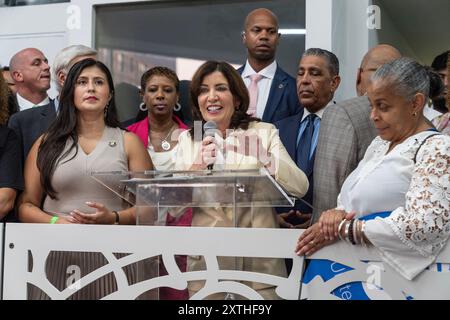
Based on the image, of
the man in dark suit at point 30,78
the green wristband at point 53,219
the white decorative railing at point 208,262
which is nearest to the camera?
the white decorative railing at point 208,262

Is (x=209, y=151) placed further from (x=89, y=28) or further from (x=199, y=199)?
(x=89, y=28)

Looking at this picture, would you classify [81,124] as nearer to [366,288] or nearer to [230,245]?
[230,245]

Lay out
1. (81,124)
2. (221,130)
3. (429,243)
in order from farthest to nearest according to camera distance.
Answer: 1. (81,124)
2. (221,130)
3. (429,243)

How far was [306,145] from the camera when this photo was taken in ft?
11.9

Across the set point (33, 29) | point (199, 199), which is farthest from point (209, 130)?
point (33, 29)

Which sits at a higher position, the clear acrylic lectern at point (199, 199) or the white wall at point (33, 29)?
the white wall at point (33, 29)

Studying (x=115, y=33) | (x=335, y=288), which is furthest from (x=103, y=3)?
(x=335, y=288)

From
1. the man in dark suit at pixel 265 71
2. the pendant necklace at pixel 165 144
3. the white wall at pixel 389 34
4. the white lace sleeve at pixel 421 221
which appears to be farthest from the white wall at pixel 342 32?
the white lace sleeve at pixel 421 221

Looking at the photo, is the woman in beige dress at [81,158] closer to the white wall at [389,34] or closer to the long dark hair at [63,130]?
the long dark hair at [63,130]

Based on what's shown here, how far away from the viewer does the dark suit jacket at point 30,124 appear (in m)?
3.66

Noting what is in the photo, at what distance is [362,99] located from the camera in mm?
3242

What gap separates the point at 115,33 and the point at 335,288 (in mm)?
3529

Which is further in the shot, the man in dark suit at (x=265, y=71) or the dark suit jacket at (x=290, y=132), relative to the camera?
the man in dark suit at (x=265, y=71)

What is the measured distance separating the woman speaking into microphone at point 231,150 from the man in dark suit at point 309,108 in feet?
1.41
